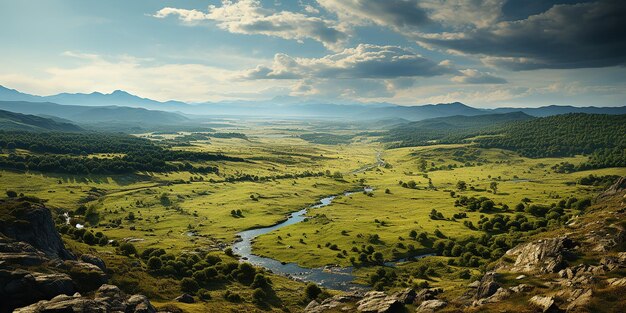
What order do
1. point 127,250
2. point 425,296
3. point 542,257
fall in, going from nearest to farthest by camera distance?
point 425,296
point 542,257
point 127,250

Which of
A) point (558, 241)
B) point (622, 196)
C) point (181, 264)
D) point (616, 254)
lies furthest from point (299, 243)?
point (622, 196)

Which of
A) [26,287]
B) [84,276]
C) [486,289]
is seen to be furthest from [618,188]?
[26,287]

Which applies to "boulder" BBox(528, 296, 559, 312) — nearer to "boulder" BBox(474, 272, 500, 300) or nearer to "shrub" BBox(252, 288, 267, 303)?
"boulder" BBox(474, 272, 500, 300)

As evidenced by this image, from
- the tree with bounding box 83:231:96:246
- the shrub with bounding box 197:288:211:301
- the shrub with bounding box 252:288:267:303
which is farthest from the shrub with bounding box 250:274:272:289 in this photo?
the tree with bounding box 83:231:96:246

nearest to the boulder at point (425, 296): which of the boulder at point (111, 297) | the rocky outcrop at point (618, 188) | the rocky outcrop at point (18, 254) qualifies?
the boulder at point (111, 297)

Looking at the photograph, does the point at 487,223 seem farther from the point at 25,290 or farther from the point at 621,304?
the point at 25,290

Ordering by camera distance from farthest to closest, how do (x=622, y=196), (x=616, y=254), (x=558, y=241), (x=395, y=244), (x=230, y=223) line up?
(x=230, y=223) → (x=395, y=244) → (x=622, y=196) → (x=558, y=241) → (x=616, y=254)

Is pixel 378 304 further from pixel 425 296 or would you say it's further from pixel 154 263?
pixel 154 263
